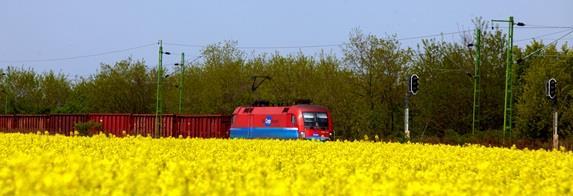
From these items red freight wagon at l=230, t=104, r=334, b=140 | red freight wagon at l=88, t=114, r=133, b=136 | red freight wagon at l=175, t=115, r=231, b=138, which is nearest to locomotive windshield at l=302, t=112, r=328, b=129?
red freight wagon at l=230, t=104, r=334, b=140

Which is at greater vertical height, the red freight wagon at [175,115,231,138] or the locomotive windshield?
the locomotive windshield

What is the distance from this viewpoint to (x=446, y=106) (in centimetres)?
4972

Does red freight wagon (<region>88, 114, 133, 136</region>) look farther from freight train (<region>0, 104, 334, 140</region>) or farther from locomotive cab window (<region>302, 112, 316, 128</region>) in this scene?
locomotive cab window (<region>302, 112, 316, 128</region>)

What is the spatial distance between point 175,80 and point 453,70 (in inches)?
1184

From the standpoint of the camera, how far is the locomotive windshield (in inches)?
1521

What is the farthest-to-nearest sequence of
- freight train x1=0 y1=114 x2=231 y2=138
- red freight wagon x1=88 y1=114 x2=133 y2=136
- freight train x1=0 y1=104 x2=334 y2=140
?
red freight wagon x1=88 y1=114 x2=133 y2=136 → freight train x1=0 y1=114 x2=231 y2=138 → freight train x1=0 y1=104 x2=334 y2=140

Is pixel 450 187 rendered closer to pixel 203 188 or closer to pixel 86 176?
pixel 203 188

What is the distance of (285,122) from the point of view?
39125 mm

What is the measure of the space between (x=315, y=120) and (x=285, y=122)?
1.37 meters

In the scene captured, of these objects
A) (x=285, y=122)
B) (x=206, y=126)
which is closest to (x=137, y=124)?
(x=206, y=126)

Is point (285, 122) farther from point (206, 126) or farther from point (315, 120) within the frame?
point (206, 126)

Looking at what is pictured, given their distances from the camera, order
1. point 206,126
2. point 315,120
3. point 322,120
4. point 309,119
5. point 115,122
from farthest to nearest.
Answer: point 115,122
point 206,126
point 322,120
point 315,120
point 309,119

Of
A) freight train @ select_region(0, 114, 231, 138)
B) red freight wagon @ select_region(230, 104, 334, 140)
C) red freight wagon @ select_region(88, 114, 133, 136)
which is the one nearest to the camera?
red freight wagon @ select_region(230, 104, 334, 140)

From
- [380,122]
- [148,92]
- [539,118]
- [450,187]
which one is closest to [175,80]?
[148,92]
